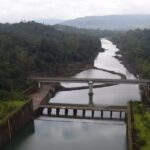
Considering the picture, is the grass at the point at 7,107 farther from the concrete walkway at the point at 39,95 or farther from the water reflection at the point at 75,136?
the concrete walkway at the point at 39,95

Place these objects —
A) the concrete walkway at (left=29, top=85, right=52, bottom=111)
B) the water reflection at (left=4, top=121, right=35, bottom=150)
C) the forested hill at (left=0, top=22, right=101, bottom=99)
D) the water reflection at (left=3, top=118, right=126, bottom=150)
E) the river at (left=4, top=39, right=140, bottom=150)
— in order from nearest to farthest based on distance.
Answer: the water reflection at (left=3, top=118, right=126, bottom=150), the river at (left=4, top=39, right=140, bottom=150), the water reflection at (left=4, top=121, right=35, bottom=150), the concrete walkway at (left=29, top=85, right=52, bottom=111), the forested hill at (left=0, top=22, right=101, bottom=99)

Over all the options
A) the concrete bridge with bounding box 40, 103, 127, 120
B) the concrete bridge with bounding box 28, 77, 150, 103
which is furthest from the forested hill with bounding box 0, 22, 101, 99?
the concrete bridge with bounding box 40, 103, 127, 120

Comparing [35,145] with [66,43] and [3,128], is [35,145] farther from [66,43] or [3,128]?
[66,43]

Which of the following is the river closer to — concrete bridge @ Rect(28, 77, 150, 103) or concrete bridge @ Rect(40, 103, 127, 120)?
concrete bridge @ Rect(40, 103, 127, 120)

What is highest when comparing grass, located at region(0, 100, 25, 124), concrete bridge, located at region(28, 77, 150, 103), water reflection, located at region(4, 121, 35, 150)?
grass, located at region(0, 100, 25, 124)

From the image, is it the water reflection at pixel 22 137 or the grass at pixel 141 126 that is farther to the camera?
the water reflection at pixel 22 137

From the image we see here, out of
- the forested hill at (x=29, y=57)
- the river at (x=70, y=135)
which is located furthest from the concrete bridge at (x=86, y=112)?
the forested hill at (x=29, y=57)

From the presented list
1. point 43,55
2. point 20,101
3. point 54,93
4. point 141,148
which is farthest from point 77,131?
point 43,55
